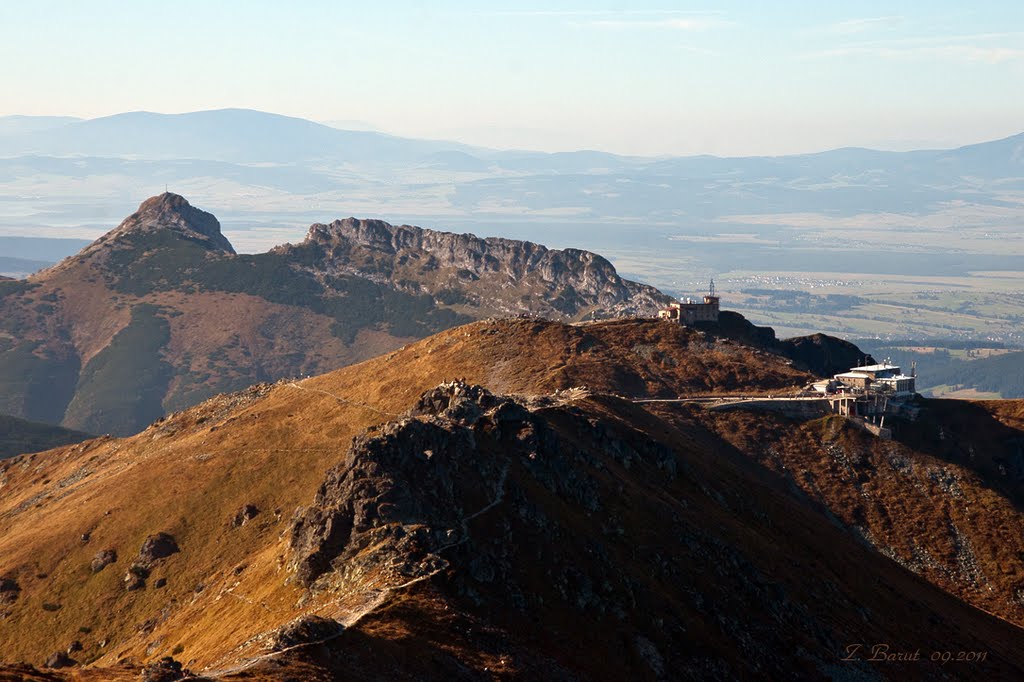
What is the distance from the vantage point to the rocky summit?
7769 centimetres

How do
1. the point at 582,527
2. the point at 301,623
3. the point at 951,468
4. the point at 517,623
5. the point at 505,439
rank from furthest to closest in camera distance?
the point at 951,468 → the point at 505,439 → the point at 582,527 → the point at 517,623 → the point at 301,623

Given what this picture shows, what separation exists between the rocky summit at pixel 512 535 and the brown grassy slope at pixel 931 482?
44 centimetres

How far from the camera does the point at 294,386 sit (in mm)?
176125

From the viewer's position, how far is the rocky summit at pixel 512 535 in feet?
255

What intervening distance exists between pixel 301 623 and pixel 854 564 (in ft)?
252

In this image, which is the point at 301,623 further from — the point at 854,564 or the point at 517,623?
the point at 854,564

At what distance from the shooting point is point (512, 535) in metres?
87.0

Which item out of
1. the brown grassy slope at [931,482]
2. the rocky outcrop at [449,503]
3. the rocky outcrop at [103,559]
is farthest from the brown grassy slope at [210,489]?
the brown grassy slope at [931,482]

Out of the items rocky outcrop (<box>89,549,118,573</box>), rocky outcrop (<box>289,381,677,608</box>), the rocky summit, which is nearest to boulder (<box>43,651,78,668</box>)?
the rocky summit

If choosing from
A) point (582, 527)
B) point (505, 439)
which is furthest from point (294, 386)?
point (582, 527)

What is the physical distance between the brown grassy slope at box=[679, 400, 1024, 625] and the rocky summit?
442 mm

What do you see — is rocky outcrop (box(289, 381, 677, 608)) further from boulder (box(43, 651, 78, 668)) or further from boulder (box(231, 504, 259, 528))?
boulder (box(43, 651, 78, 668))

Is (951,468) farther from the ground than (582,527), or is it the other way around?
(582,527)

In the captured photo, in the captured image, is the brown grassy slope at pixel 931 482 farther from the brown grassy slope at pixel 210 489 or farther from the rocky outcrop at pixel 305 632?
the rocky outcrop at pixel 305 632
